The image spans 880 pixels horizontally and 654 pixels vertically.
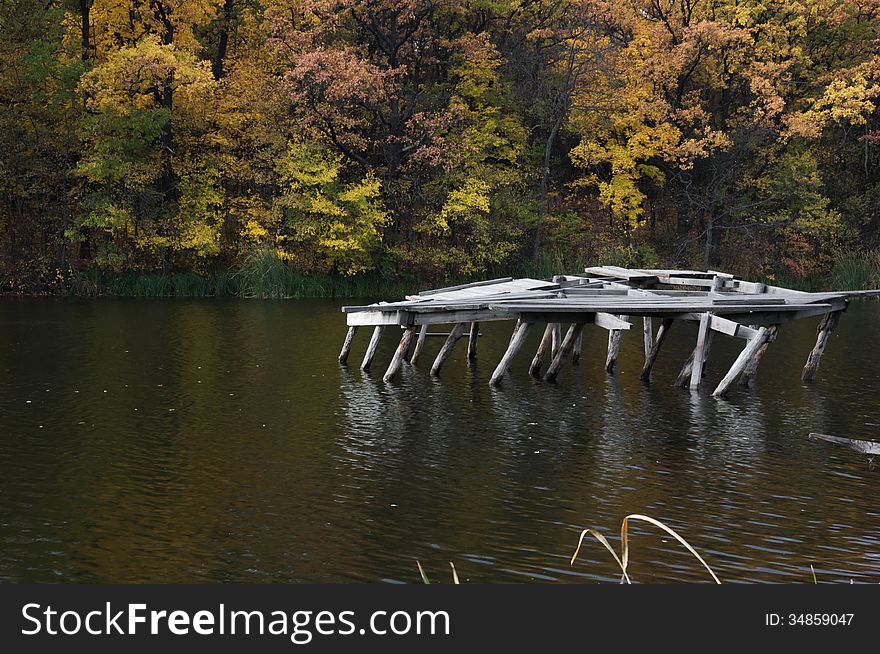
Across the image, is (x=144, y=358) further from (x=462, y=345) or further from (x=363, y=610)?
(x=363, y=610)

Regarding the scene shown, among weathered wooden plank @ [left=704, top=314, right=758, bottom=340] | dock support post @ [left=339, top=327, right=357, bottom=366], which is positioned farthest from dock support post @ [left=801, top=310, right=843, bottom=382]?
dock support post @ [left=339, top=327, right=357, bottom=366]

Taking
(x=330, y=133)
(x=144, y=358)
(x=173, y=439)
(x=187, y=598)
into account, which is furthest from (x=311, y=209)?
(x=187, y=598)

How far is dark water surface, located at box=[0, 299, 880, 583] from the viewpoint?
1258 centimetres

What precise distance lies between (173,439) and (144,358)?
10294mm

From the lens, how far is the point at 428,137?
53.4 metres

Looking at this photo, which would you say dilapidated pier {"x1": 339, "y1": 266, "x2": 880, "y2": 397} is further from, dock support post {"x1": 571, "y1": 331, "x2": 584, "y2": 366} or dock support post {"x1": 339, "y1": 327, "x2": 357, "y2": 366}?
dock support post {"x1": 571, "y1": 331, "x2": 584, "y2": 366}

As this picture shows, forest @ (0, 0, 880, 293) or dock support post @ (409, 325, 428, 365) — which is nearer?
dock support post @ (409, 325, 428, 365)

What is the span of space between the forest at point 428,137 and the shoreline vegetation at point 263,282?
0.21 m

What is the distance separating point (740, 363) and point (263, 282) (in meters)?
30.1

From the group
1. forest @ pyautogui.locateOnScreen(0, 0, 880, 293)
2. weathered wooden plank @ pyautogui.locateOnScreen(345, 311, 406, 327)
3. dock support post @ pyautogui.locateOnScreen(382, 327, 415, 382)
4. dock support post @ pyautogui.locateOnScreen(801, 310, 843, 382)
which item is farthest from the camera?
forest @ pyautogui.locateOnScreen(0, 0, 880, 293)

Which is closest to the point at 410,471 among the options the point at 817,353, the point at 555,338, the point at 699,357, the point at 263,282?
the point at 699,357

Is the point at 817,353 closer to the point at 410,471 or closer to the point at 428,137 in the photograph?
the point at 410,471

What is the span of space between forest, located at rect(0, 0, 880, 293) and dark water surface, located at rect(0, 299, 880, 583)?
23.2 metres

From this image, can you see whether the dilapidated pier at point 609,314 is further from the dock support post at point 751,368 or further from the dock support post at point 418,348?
the dock support post at point 418,348
